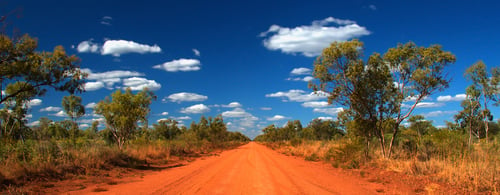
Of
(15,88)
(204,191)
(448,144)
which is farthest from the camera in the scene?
(15,88)

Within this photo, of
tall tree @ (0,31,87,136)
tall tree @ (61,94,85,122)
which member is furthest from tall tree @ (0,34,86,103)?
tall tree @ (61,94,85,122)

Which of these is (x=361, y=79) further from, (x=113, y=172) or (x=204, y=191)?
(x=113, y=172)

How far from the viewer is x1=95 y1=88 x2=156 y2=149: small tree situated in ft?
79.4

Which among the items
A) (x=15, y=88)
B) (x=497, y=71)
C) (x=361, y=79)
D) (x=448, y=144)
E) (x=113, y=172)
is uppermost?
(x=497, y=71)

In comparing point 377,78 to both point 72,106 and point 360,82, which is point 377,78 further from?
point 72,106

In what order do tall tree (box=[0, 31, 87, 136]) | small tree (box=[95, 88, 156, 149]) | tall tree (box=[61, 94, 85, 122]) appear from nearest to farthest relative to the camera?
tall tree (box=[0, 31, 87, 136]), small tree (box=[95, 88, 156, 149]), tall tree (box=[61, 94, 85, 122])

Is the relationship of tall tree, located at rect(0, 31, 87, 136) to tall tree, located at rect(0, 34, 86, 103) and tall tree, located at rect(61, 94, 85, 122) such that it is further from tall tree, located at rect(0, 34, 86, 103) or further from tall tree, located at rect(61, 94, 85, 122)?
tall tree, located at rect(61, 94, 85, 122)

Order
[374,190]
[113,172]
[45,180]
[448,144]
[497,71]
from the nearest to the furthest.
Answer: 1. [374,190]
2. [45,180]
3. [113,172]
4. [448,144]
5. [497,71]

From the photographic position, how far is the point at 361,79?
17.5 meters

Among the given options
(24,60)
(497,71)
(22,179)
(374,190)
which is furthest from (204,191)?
(497,71)

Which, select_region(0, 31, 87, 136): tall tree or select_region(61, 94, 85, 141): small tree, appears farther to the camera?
select_region(61, 94, 85, 141): small tree

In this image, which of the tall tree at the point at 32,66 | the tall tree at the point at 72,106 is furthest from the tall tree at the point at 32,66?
the tall tree at the point at 72,106

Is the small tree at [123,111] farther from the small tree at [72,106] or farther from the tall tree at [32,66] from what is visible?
the small tree at [72,106]

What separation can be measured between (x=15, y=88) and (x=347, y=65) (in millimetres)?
18885
